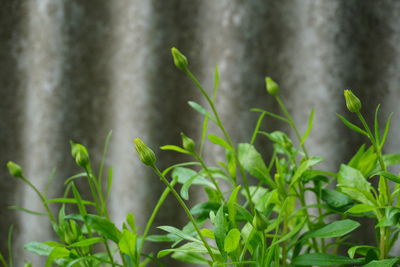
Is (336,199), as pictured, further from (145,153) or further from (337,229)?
(145,153)

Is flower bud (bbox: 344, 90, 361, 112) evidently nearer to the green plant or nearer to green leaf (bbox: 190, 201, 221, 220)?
the green plant

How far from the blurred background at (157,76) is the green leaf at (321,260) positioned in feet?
1.44

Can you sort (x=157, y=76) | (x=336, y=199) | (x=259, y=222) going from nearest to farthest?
(x=259, y=222)
(x=336, y=199)
(x=157, y=76)

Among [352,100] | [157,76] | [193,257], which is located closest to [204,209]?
[193,257]

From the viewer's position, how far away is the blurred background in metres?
0.80

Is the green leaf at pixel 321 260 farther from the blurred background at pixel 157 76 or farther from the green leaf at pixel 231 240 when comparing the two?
the blurred background at pixel 157 76

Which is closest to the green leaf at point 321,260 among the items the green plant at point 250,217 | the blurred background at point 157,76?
the green plant at point 250,217

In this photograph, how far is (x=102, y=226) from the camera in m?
0.38

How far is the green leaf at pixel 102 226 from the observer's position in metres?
0.37

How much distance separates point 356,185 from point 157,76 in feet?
1.76

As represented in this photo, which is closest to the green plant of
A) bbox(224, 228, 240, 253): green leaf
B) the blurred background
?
bbox(224, 228, 240, 253): green leaf

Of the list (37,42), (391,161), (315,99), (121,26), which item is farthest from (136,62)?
(391,161)

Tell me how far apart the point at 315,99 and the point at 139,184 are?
0.36 m

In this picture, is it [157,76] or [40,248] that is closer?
[40,248]
